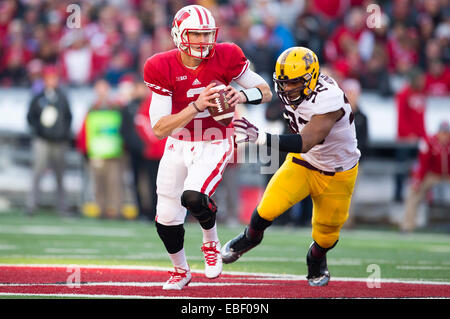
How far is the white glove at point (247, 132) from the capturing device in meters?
5.31

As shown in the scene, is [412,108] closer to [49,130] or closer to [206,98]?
[49,130]

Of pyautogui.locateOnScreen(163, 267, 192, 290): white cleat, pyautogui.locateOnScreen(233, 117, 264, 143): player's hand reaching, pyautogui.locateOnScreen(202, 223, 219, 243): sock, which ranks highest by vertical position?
pyautogui.locateOnScreen(233, 117, 264, 143): player's hand reaching

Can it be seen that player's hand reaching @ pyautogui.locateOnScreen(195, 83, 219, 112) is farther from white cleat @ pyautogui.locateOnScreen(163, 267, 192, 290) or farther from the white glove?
white cleat @ pyautogui.locateOnScreen(163, 267, 192, 290)

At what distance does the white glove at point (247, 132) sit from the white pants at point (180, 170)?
0.42m

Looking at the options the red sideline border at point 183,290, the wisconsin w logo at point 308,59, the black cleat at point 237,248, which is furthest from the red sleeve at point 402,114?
the wisconsin w logo at point 308,59

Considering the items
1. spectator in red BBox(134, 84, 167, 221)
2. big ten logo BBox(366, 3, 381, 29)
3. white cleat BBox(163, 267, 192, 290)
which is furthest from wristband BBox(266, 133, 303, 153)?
big ten logo BBox(366, 3, 381, 29)

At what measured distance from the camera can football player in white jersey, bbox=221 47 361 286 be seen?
5746mm

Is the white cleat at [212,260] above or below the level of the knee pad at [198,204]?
below

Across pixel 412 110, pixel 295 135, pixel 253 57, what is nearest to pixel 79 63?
pixel 253 57

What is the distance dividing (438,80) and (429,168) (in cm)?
157

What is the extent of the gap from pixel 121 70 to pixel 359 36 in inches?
151

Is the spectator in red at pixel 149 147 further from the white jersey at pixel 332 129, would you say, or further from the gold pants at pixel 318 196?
the white jersey at pixel 332 129

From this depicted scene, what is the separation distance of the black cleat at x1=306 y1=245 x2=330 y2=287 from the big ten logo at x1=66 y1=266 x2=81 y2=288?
157 cm
